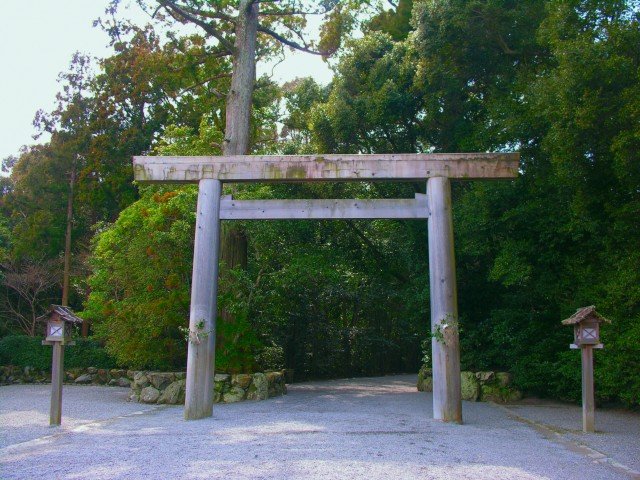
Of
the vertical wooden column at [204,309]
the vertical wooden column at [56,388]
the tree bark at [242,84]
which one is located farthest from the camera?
the tree bark at [242,84]

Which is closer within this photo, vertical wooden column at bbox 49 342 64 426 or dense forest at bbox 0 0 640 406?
vertical wooden column at bbox 49 342 64 426

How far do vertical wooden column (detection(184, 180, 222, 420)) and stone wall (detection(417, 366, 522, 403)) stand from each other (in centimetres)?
549

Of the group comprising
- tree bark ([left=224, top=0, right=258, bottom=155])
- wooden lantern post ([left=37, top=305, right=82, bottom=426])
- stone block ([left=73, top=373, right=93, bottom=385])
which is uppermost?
tree bark ([left=224, top=0, right=258, bottom=155])

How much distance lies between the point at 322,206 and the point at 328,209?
10 cm

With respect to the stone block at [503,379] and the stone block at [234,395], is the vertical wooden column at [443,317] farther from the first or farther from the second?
the stone block at [234,395]

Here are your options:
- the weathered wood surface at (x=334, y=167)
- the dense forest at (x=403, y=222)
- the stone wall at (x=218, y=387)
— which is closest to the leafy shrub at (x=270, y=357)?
the dense forest at (x=403, y=222)

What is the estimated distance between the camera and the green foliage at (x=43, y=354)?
1706 centimetres

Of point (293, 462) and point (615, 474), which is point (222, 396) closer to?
point (293, 462)

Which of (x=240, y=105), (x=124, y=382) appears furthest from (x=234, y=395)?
(x=240, y=105)

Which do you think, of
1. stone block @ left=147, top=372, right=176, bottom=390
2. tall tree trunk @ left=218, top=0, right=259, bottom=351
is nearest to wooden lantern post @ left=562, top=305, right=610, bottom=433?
tall tree trunk @ left=218, top=0, right=259, bottom=351

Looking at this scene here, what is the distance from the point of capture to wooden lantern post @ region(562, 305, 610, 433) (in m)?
7.41

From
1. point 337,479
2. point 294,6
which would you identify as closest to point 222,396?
point 337,479

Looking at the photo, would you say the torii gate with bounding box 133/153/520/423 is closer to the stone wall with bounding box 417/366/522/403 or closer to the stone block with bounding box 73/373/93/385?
the stone wall with bounding box 417/366/522/403

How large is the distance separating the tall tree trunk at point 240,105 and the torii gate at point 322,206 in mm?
4008
